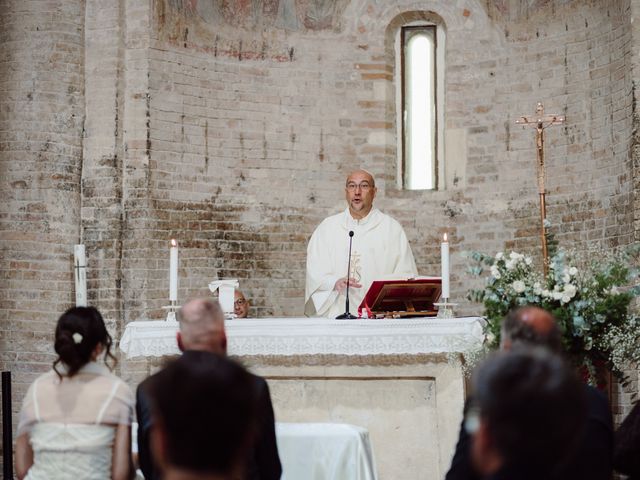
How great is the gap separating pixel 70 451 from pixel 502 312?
296 cm

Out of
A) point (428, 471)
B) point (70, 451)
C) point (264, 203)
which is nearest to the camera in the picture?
point (70, 451)

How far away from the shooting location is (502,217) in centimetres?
1203

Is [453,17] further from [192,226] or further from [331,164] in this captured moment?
[192,226]

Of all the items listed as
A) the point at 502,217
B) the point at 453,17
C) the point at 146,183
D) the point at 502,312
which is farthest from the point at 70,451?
the point at 453,17

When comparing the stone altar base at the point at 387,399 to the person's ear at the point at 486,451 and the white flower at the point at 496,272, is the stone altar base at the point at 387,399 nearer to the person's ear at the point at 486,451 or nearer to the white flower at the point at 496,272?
the white flower at the point at 496,272

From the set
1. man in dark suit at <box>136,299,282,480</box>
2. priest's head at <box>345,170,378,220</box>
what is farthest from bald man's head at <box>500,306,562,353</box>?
priest's head at <box>345,170,378,220</box>

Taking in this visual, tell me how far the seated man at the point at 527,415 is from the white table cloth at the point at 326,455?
323 cm

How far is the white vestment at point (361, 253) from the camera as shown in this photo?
945 cm

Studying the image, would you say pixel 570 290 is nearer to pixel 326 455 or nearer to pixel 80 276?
pixel 326 455

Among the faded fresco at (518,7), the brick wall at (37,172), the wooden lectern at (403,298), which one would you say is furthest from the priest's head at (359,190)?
the faded fresco at (518,7)

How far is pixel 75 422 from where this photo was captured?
4.07 meters

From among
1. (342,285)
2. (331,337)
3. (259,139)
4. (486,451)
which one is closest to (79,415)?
(486,451)

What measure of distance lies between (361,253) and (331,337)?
228 centimetres

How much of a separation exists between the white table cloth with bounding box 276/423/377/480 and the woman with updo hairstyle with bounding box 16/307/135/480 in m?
1.59
